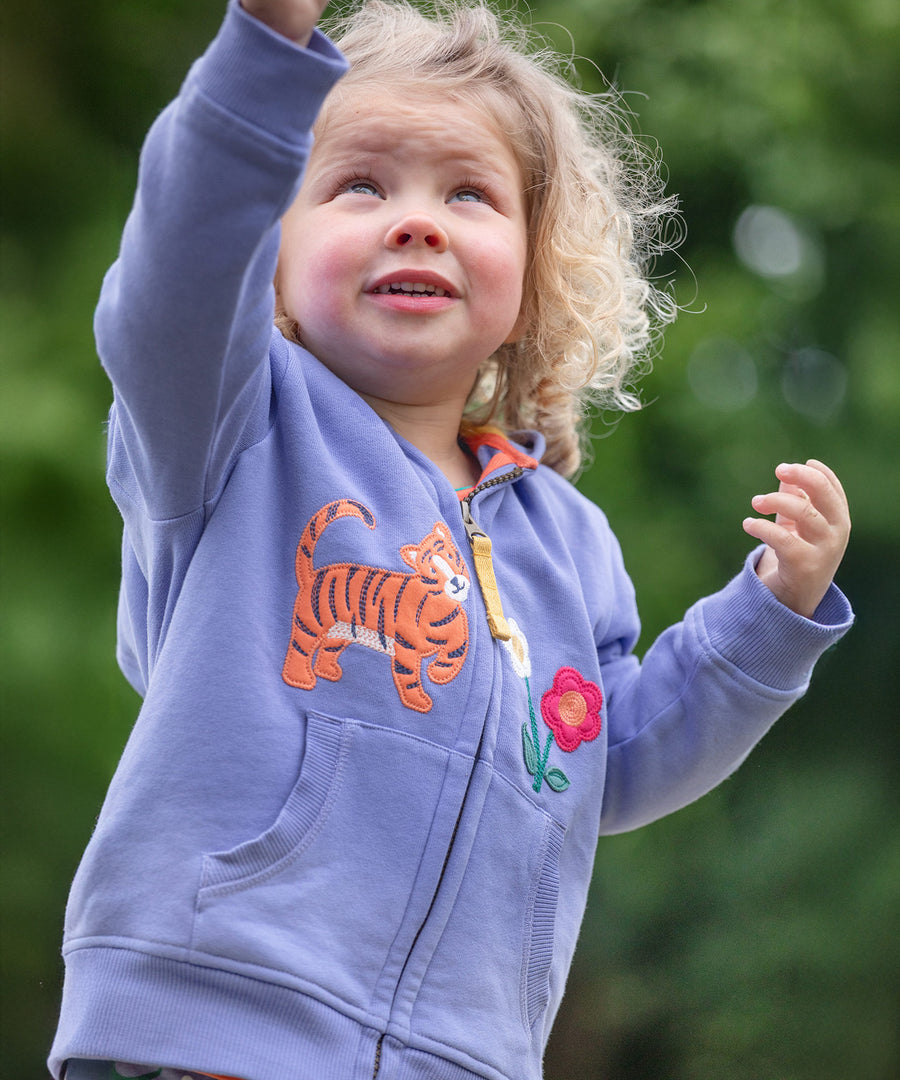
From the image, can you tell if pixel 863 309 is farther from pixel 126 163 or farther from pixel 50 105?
pixel 50 105

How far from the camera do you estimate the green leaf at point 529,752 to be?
1130 mm

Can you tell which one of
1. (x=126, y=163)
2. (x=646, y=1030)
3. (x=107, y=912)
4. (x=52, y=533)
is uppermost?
(x=107, y=912)

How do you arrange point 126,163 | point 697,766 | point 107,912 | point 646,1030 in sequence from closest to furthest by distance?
1. point 107,912
2. point 697,766
3. point 646,1030
4. point 126,163

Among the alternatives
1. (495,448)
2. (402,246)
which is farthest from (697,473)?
(402,246)

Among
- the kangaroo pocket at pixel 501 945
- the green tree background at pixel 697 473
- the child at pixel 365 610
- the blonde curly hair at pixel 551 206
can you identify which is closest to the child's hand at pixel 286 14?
the child at pixel 365 610

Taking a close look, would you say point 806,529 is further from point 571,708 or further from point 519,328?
point 519,328

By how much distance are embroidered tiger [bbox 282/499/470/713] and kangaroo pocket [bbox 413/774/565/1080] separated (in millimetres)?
124

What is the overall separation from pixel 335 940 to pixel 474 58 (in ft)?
3.07

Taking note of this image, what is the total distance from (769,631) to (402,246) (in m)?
0.55

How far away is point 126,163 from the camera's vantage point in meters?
2.87

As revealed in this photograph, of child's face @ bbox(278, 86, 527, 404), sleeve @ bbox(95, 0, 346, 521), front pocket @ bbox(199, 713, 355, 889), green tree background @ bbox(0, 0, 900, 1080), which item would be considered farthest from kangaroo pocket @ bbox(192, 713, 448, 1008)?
green tree background @ bbox(0, 0, 900, 1080)

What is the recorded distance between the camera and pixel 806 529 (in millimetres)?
1250

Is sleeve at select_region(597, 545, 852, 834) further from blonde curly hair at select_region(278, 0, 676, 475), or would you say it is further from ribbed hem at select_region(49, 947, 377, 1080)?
ribbed hem at select_region(49, 947, 377, 1080)

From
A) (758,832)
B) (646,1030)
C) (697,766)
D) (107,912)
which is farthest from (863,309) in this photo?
(107,912)
